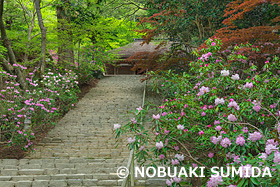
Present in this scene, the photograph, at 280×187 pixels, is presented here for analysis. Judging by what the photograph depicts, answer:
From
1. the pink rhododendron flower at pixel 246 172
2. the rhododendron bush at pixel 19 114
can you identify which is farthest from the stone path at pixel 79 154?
the pink rhododendron flower at pixel 246 172

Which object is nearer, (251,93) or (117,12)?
(251,93)

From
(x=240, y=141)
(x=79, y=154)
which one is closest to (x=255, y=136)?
(x=240, y=141)

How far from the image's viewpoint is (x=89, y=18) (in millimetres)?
17578

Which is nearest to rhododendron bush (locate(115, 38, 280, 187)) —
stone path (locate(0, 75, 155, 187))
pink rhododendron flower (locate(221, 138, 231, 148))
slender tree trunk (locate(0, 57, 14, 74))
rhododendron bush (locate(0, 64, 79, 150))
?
pink rhododendron flower (locate(221, 138, 231, 148))

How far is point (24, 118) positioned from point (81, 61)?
30.7ft

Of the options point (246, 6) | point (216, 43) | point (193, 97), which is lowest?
point (193, 97)

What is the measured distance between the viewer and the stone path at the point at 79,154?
18.7 ft

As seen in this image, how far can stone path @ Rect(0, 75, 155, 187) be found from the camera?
18.7 ft

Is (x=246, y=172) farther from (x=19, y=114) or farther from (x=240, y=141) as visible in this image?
(x=19, y=114)

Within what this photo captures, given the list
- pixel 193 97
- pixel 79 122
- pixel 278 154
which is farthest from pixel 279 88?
pixel 79 122

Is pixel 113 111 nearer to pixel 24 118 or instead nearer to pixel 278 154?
pixel 24 118

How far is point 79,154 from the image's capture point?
786 centimetres

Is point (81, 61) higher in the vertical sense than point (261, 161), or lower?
lower

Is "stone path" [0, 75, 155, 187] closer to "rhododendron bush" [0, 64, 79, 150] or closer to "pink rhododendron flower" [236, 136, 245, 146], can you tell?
"rhododendron bush" [0, 64, 79, 150]
